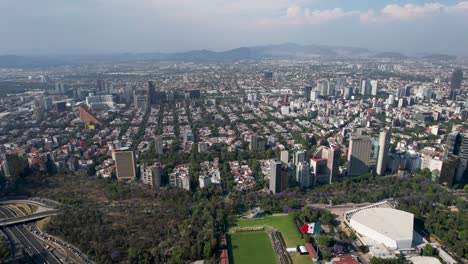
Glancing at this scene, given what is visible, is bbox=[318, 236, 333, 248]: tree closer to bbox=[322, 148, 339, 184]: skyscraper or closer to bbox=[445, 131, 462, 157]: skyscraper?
bbox=[322, 148, 339, 184]: skyscraper

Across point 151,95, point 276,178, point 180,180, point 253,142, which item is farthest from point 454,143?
point 151,95

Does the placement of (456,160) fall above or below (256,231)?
above

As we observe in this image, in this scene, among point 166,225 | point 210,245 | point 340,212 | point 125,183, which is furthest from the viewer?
point 125,183

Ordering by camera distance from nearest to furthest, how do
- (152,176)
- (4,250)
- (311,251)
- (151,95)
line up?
(4,250)
(311,251)
(152,176)
(151,95)

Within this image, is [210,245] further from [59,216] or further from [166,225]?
[59,216]

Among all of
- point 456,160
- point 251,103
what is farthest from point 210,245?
point 251,103

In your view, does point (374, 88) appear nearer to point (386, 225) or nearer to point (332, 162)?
point (332, 162)
